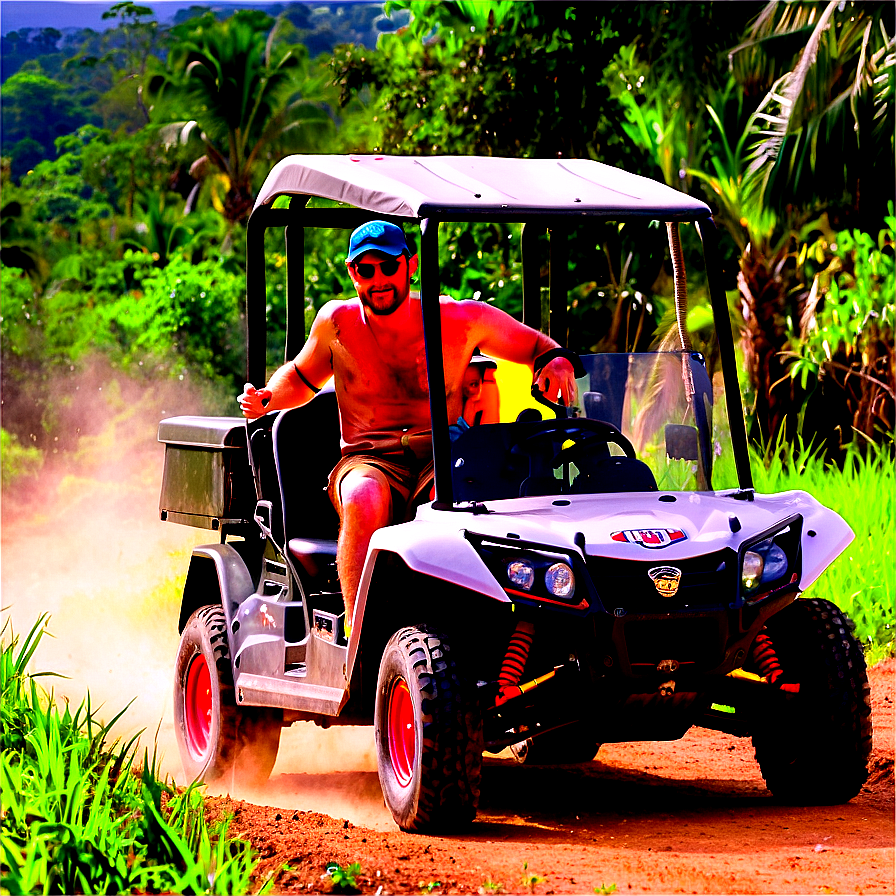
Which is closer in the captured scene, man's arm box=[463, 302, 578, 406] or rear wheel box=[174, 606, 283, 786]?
man's arm box=[463, 302, 578, 406]

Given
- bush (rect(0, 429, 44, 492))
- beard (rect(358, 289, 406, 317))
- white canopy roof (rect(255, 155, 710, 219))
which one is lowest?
bush (rect(0, 429, 44, 492))

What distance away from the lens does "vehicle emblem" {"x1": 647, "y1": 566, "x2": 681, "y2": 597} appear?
4805 millimetres

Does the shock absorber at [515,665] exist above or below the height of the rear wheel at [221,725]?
above

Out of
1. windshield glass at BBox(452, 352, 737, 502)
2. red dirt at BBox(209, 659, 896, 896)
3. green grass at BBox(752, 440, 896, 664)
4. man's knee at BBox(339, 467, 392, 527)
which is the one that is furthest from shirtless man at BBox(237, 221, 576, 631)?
green grass at BBox(752, 440, 896, 664)

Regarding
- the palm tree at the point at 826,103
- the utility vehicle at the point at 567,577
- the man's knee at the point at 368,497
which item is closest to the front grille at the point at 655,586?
the utility vehicle at the point at 567,577

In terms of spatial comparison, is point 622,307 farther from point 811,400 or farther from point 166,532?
point 166,532

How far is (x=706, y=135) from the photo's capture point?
56.0 feet

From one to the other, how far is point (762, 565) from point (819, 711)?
0.63 meters

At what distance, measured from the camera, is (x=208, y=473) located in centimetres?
676

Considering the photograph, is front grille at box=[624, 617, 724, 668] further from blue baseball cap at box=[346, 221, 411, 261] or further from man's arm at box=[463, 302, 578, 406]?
blue baseball cap at box=[346, 221, 411, 261]

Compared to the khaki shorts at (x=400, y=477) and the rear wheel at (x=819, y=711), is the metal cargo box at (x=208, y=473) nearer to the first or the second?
the khaki shorts at (x=400, y=477)

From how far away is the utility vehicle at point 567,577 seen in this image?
4.80m

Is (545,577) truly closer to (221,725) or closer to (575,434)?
(575,434)

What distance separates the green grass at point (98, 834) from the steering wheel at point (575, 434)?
1.56 m
